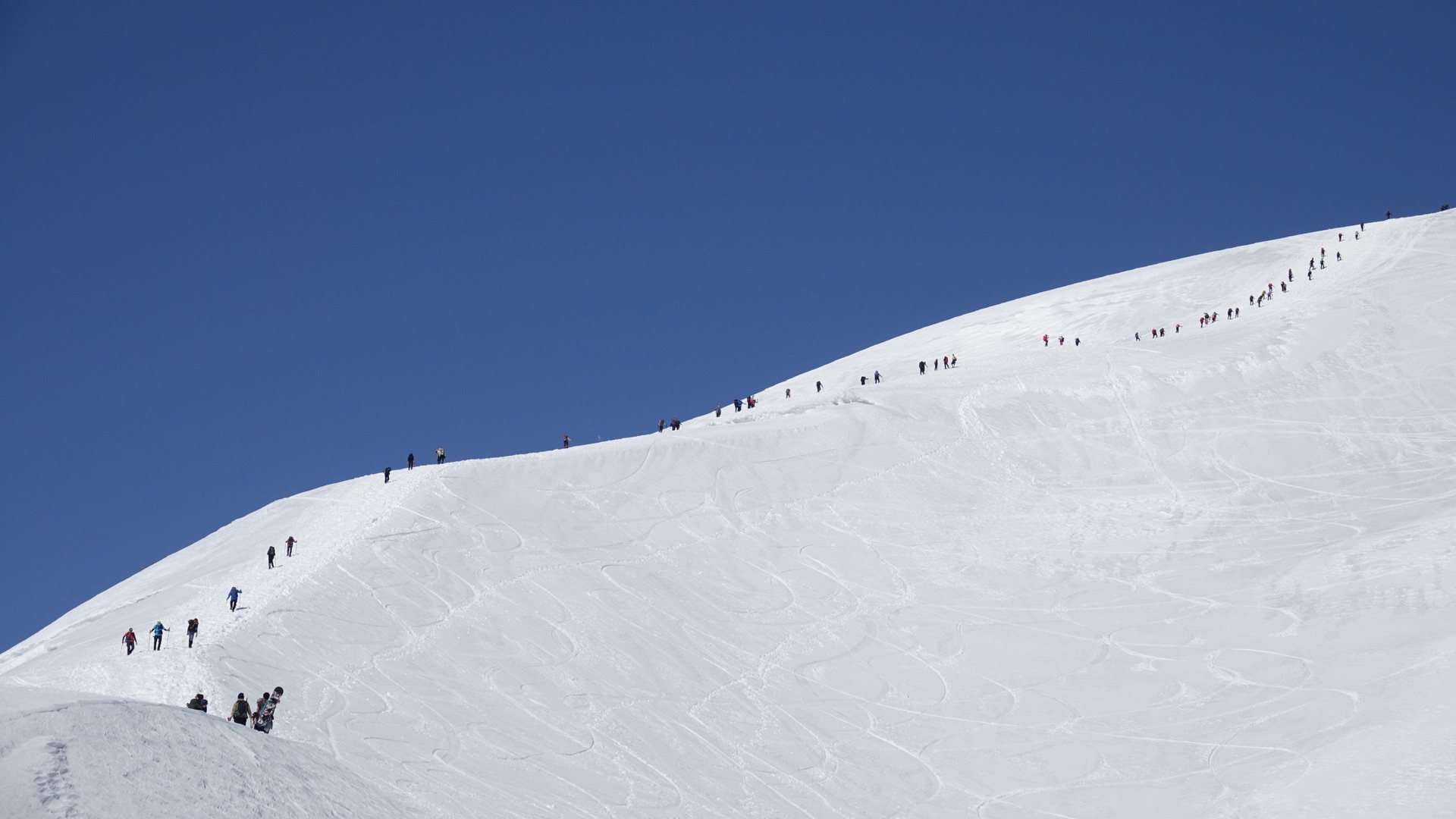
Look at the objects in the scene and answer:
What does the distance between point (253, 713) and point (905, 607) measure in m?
18.1

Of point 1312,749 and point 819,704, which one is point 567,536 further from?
point 1312,749

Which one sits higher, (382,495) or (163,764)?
(382,495)

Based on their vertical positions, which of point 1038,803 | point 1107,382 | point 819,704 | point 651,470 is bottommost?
point 1038,803

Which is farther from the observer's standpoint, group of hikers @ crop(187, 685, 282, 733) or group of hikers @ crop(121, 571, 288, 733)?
group of hikers @ crop(121, 571, 288, 733)

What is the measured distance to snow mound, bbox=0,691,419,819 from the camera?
1706 centimetres

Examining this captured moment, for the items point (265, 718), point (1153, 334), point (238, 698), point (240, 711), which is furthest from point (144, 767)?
point (1153, 334)

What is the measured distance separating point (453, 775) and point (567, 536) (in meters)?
13.7

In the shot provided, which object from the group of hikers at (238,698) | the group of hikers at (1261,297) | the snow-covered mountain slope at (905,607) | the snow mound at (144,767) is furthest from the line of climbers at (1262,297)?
the snow mound at (144,767)

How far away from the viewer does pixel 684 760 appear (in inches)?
1150

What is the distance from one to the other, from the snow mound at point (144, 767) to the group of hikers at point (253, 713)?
1670 millimetres

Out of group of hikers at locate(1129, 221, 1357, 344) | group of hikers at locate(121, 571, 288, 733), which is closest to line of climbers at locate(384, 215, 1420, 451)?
group of hikers at locate(1129, 221, 1357, 344)

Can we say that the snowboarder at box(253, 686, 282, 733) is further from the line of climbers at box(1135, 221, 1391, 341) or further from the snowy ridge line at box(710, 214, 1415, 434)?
the line of climbers at box(1135, 221, 1391, 341)

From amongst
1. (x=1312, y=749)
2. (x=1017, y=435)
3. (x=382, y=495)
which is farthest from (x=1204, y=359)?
(x=382, y=495)

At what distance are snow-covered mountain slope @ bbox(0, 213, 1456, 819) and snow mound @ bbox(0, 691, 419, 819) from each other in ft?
6.58
